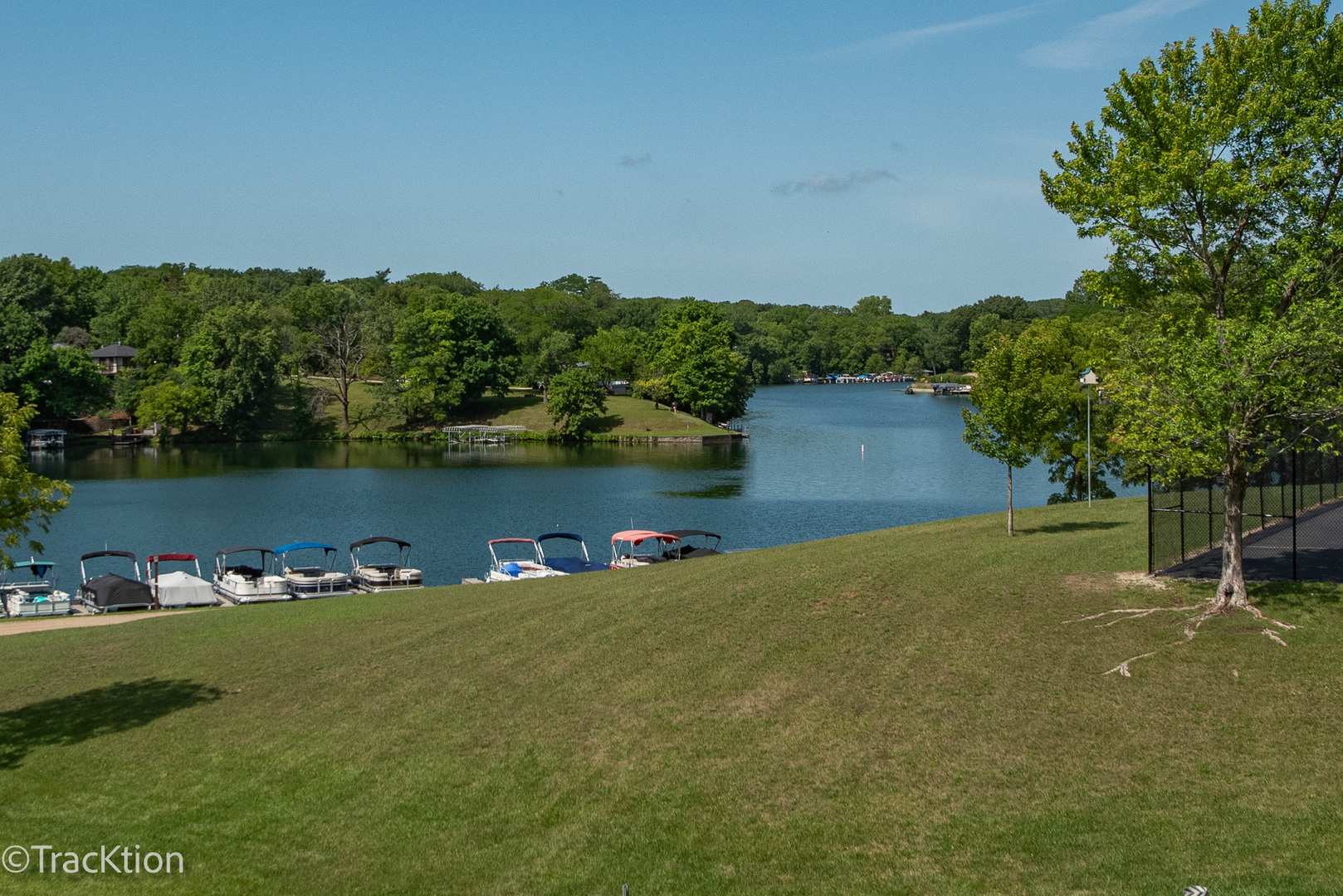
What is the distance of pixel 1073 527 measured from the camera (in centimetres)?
3322

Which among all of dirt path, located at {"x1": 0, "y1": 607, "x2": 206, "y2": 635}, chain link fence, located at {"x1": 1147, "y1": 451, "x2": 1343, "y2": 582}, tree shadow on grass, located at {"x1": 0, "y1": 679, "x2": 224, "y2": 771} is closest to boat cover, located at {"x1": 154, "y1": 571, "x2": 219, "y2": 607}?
dirt path, located at {"x1": 0, "y1": 607, "x2": 206, "y2": 635}

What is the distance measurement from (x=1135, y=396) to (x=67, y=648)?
26.8m

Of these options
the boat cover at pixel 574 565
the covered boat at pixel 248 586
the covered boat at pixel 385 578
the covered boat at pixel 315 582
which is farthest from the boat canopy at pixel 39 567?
the boat cover at pixel 574 565

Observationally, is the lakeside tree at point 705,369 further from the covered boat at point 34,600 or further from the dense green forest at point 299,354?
the covered boat at point 34,600

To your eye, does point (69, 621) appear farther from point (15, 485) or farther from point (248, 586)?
point (15, 485)

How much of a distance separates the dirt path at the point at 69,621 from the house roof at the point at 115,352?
106943 millimetres

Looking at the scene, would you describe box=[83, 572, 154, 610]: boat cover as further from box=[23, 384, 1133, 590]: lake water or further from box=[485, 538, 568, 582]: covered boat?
box=[485, 538, 568, 582]: covered boat

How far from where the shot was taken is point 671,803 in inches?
619

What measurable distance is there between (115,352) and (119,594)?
106405 mm

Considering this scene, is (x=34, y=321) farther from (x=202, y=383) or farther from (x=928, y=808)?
(x=928, y=808)

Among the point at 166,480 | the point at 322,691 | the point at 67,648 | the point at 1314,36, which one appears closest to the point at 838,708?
the point at 322,691

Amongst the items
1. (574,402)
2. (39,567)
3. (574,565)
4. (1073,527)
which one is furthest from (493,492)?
(1073,527)

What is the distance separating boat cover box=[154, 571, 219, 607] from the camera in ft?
135

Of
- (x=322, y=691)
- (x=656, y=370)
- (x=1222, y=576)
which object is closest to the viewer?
(x=1222, y=576)
